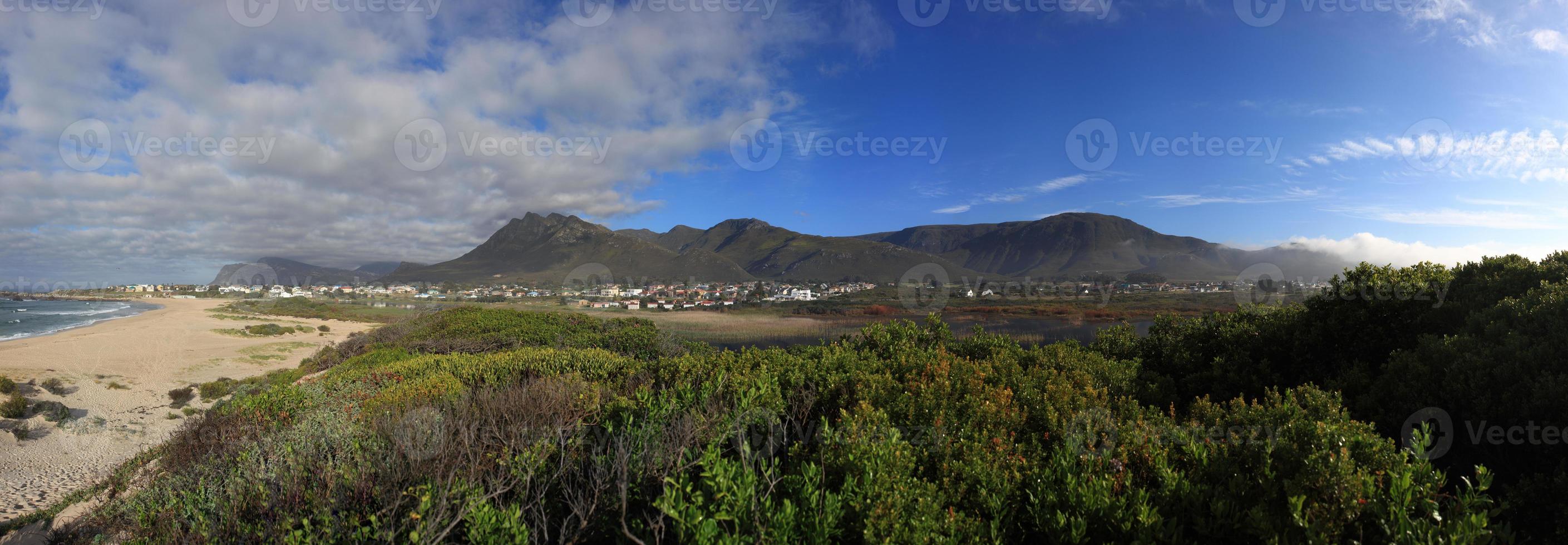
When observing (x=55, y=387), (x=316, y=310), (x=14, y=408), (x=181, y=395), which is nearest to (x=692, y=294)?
(x=316, y=310)

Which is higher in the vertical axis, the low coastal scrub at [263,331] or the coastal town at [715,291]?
the coastal town at [715,291]

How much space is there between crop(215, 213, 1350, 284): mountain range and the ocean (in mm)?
45434

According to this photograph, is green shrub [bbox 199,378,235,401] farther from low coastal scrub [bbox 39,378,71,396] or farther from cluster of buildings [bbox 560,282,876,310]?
cluster of buildings [bbox 560,282,876,310]

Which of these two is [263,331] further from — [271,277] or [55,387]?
[271,277]

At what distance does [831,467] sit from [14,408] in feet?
78.4

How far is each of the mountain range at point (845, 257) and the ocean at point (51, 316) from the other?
45434mm

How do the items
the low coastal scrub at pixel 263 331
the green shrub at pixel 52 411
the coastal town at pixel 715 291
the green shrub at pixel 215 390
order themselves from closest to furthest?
the green shrub at pixel 52 411 → the green shrub at pixel 215 390 → the low coastal scrub at pixel 263 331 → the coastal town at pixel 715 291

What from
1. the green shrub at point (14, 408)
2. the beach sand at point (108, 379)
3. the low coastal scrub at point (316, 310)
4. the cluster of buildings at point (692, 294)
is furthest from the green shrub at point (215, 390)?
the low coastal scrub at point (316, 310)

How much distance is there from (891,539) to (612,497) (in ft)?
5.82

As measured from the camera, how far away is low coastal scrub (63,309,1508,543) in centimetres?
280

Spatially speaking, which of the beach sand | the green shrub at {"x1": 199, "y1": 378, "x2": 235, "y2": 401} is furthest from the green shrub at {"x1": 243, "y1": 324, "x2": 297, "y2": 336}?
the green shrub at {"x1": 199, "y1": 378, "x2": 235, "y2": 401}

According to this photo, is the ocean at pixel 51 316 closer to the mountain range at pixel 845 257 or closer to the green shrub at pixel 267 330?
the green shrub at pixel 267 330

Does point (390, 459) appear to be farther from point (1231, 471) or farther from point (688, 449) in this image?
point (1231, 471)

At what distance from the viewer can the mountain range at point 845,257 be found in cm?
11519
